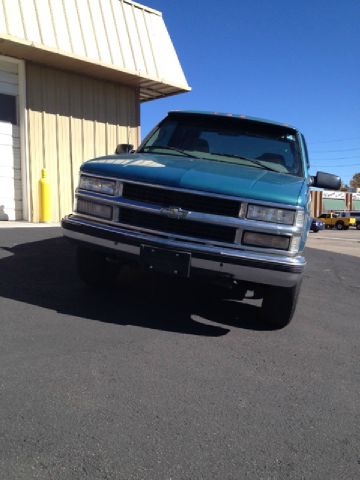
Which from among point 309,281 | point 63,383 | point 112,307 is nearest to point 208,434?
point 63,383

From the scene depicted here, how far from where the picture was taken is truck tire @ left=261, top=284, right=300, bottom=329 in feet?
12.5

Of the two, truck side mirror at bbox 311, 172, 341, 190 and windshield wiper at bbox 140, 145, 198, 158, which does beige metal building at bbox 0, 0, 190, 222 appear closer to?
windshield wiper at bbox 140, 145, 198, 158

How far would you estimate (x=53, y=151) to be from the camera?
34.6ft

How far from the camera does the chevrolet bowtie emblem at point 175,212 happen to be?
3566mm

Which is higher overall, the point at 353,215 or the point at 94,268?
the point at 94,268

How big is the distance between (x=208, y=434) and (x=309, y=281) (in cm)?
480

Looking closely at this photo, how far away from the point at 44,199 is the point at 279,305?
765 cm

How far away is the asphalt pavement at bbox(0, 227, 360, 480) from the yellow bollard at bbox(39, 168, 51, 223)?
5653mm

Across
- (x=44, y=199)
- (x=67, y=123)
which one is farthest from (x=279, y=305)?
(x=67, y=123)

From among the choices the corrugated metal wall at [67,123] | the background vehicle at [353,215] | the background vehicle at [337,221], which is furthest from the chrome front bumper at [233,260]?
the background vehicle at [353,215]

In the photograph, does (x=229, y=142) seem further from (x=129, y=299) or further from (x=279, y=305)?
(x=129, y=299)

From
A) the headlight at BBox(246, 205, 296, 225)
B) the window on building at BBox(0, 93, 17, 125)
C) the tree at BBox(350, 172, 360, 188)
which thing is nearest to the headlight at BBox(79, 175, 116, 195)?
the headlight at BBox(246, 205, 296, 225)

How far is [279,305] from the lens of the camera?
3926 mm

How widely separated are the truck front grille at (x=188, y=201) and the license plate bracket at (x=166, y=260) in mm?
385
